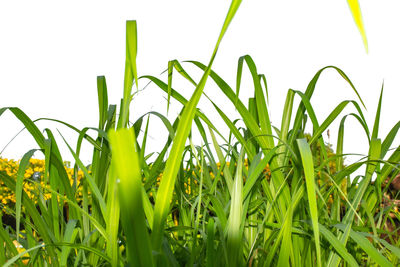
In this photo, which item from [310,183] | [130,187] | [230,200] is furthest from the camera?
[230,200]

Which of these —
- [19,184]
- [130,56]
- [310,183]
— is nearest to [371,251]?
[310,183]

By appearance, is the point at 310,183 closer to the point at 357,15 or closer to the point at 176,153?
the point at 176,153

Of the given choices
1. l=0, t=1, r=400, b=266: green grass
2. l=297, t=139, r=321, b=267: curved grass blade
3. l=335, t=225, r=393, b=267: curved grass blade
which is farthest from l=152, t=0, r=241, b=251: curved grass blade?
l=335, t=225, r=393, b=267: curved grass blade

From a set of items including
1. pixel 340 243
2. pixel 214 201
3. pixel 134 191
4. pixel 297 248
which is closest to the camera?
pixel 134 191

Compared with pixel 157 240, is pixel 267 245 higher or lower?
lower

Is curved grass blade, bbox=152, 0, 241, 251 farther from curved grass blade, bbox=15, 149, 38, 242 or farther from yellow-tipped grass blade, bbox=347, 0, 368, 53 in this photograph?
curved grass blade, bbox=15, 149, 38, 242

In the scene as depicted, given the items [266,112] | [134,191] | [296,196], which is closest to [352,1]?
[134,191]

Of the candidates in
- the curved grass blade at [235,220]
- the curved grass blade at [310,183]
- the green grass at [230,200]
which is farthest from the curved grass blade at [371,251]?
the curved grass blade at [235,220]

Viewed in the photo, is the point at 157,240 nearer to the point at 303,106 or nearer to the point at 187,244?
the point at 187,244

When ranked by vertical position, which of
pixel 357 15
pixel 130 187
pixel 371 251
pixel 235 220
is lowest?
pixel 371 251

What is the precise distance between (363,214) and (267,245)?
47 cm

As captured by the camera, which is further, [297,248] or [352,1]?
[297,248]

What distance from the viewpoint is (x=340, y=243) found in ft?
3.39

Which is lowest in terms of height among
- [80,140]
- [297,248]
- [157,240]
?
[297,248]
